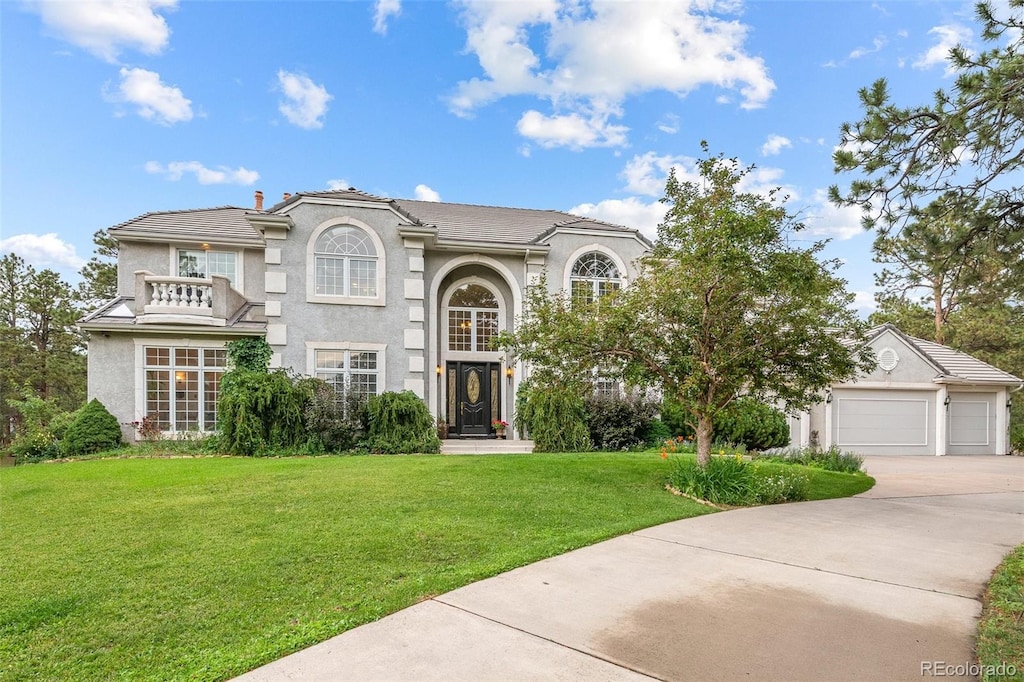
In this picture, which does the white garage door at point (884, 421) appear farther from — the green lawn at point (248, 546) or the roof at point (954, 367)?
the green lawn at point (248, 546)

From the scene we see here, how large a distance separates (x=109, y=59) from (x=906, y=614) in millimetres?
16356

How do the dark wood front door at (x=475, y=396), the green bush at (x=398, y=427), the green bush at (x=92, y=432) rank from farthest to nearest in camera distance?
1. the dark wood front door at (x=475, y=396)
2. the green bush at (x=398, y=427)
3. the green bush at (x=92, y=432)

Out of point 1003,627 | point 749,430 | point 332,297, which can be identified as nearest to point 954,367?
point 749,430

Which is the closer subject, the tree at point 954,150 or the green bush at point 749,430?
the tree at point 954,150

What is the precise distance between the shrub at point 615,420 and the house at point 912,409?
224 inches

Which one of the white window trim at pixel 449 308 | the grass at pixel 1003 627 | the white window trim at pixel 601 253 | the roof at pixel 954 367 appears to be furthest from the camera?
the roof at pixel 954 367

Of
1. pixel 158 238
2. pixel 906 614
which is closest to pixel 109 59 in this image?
pixel 158 238

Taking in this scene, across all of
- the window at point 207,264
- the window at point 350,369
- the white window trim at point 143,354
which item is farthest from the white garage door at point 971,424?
the window at point 207,264

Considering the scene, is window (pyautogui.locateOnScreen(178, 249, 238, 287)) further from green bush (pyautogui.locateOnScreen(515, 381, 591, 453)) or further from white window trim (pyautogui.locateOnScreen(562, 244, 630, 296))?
white window trim (pyautogui.locateOnScreen(562, 244, 630, 296))

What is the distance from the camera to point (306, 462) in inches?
404

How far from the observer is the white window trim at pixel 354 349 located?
47.0ft

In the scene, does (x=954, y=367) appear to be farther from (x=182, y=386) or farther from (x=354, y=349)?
(x=182, y=386)

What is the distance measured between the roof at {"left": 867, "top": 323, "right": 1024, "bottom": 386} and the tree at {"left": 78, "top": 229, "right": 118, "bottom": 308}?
30.9 meters

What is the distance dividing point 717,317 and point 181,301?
13.0 metres
